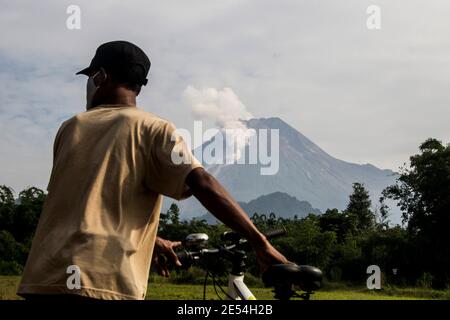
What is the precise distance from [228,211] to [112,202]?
19.3 inches

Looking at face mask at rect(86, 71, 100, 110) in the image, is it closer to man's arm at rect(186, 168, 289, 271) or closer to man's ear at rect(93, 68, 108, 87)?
man's ear at rect(93, 68, 108, 87)

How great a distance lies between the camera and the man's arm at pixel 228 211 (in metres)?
2.43

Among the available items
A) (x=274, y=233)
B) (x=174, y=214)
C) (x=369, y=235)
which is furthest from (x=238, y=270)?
(x=369, y=235)

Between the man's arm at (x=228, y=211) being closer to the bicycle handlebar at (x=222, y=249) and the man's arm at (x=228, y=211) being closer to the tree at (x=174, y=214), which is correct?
the bicycle handlebar at (x=222, y=249)

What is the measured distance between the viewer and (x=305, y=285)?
2668 mm

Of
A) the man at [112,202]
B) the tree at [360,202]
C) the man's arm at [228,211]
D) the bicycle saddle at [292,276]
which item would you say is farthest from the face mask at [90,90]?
the tree at [360,202]

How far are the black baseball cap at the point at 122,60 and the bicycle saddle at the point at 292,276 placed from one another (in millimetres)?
1043

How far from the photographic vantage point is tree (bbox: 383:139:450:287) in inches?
910

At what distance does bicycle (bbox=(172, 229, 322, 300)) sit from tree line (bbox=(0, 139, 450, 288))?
46.9ft

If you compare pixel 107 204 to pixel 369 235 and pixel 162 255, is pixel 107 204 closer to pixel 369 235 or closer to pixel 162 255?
pixel 162 255

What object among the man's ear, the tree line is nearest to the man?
the man's ear

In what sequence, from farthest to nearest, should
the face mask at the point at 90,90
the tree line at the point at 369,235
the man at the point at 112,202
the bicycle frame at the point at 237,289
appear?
the tree line at the point at 369,235
the bicycle frame at the point at 237,289
the face mask at the point at 90,90
the man at the point at 112,202
